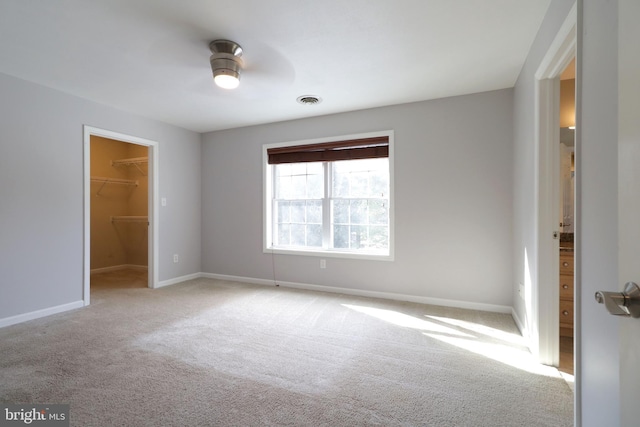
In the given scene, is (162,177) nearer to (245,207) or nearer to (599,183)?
(245,207)

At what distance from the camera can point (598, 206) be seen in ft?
3.85

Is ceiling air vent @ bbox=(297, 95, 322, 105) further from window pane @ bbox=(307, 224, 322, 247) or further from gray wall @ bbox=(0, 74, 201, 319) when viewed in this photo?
gray wall @ bbox=(0, 74, 201, 319)

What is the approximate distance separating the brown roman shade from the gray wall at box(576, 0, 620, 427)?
96.8 inches

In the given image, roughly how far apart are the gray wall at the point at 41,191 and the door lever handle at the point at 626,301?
4.33 metres

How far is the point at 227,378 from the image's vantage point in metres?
1.97

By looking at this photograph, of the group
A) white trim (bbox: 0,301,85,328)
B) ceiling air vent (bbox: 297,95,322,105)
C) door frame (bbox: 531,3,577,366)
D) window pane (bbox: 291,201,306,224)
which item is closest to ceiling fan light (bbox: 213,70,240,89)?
ceiling air vent (bbox: 297,95,322,105)

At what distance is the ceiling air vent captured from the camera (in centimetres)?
344

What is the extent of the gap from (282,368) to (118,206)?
5.40 metres

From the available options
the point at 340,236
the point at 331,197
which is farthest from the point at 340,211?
the point at 340,236

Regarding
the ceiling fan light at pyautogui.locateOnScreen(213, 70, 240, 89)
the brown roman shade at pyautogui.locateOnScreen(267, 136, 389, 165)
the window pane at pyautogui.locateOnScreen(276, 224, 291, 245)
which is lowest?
the window pane at pyautogui.locateOnScreen(276, 224, 291, 245)

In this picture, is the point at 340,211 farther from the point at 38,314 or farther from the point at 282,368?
the point at 38,314

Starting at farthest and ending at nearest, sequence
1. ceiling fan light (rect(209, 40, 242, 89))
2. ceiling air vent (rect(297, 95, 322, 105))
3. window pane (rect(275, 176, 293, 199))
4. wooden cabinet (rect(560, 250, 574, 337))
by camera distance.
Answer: window pane (rect(275, 176, 293, 199)), ceiling air vent (rect(297, 95, 322, 105)), wooden cabinet (rect(560, 250, 574, 337)), ceiling fan light (rect(209, 40, 242, 89))

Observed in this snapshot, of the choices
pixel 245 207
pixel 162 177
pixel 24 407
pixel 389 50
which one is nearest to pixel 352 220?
pixel 245 207

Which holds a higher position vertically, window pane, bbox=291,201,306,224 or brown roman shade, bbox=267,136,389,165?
brown roman shade, bbox=267,136,389,165
